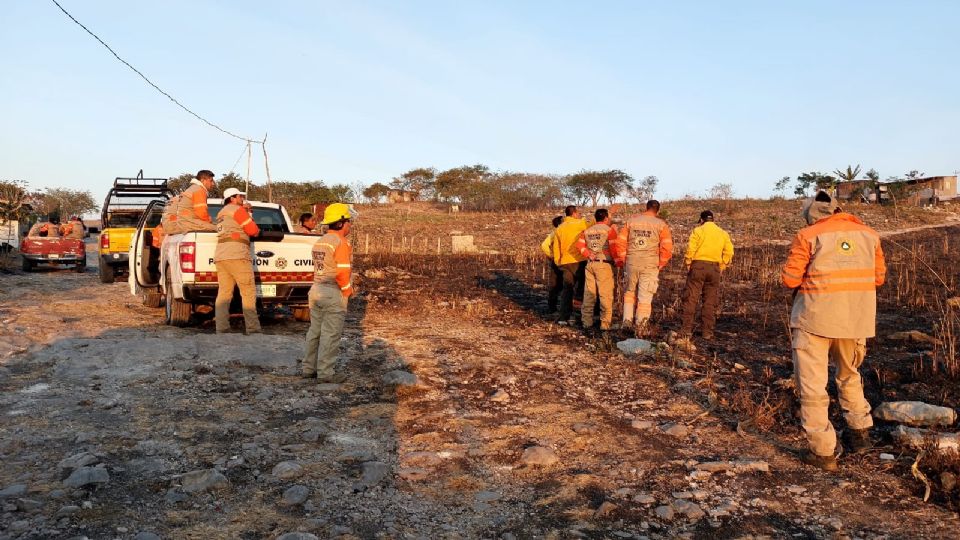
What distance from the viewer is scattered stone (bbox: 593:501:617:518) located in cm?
357

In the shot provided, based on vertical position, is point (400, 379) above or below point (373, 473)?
above

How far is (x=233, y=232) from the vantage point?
789cm

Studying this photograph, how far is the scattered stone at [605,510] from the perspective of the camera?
11.7 ft

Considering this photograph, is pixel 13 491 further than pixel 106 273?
No

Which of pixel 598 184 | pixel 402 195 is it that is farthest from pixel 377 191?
pixel 598 184

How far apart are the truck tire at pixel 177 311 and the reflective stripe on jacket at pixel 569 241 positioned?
17.4ft

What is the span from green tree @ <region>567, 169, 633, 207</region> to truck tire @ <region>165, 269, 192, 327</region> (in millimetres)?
44486

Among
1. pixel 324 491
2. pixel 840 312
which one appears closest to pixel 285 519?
pixel 324 491

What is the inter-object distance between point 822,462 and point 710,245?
4.81 metres

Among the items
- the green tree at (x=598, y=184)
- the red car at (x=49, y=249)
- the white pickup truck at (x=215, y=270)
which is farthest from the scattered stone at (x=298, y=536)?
the green tree at (x=598, y=184)

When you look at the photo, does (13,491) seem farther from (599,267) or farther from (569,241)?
(569,241)

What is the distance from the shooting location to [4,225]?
2147 cm

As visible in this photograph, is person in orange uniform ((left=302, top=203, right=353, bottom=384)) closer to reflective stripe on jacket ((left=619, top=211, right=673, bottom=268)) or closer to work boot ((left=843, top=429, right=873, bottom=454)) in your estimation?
reflective stripe on jacket ((left=619, top=211, right=673, bottom=268))

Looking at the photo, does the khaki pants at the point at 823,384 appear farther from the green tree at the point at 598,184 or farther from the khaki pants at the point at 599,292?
the green tree at the point at 598,184
